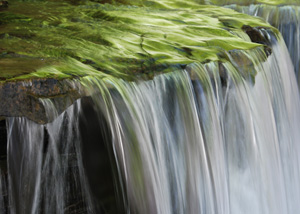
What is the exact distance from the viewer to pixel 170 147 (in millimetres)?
3285

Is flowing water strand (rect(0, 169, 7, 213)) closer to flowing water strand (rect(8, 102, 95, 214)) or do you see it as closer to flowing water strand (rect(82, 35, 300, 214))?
flowing water strand (rect(8, 102, 95, 214))

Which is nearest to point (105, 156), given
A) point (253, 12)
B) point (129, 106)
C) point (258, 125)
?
point (129, 106)

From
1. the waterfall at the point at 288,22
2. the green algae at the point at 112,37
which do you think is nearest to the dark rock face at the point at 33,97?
the green algae at the point at 112,37

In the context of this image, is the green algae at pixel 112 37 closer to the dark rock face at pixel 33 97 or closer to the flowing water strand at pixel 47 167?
the dark rock face at pixel 33 97

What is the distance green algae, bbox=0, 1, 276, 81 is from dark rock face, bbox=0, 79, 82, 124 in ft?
0.34

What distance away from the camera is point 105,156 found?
2.80 m

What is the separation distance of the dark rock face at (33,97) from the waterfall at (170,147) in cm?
4

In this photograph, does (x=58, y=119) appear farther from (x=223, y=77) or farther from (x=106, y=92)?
(x=223, y=77)

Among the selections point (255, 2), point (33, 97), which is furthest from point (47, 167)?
point (255, 2)

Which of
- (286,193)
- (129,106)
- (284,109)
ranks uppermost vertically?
(129,106)

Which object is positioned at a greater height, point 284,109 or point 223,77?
point 223,77

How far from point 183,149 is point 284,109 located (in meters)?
1.70

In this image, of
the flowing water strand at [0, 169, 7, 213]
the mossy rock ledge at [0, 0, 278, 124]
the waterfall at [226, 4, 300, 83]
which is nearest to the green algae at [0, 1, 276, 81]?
the mossy rock ledge at [0, 0, 278, 124]

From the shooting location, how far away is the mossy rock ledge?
2.65m
